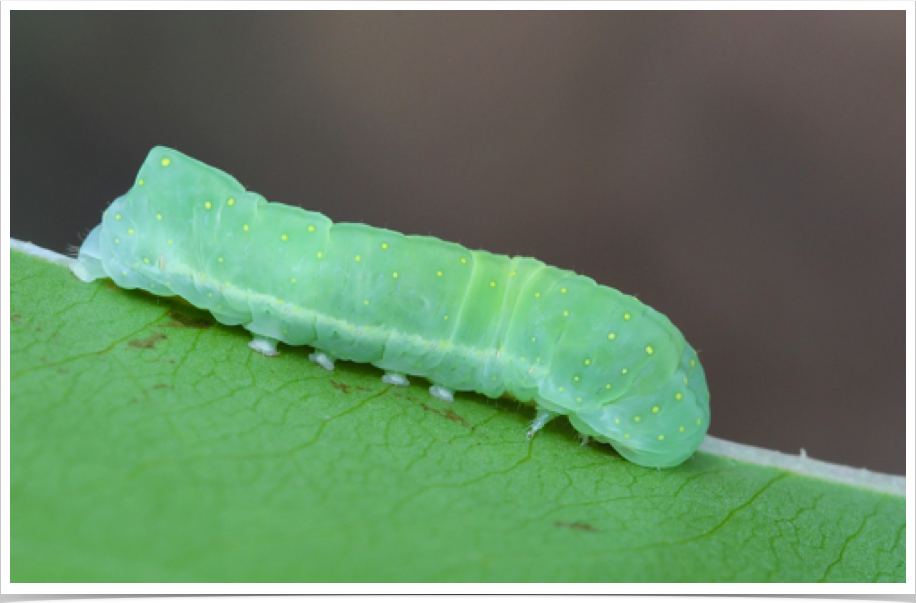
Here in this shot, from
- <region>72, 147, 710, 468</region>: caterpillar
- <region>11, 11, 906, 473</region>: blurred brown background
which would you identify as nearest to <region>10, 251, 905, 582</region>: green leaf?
<region>72, 147, 710, 468</region>: caterpillar

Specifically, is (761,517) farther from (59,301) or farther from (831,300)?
(831,300)

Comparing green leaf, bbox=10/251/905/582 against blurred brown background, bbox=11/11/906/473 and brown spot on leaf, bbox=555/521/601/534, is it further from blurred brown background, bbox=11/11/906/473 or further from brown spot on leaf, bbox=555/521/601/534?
blurred brown background, bbox=11/11/906/473

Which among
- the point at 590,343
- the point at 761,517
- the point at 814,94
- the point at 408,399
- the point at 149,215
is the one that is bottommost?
the point at 761,517

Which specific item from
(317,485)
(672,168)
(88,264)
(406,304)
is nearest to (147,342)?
(88,264)

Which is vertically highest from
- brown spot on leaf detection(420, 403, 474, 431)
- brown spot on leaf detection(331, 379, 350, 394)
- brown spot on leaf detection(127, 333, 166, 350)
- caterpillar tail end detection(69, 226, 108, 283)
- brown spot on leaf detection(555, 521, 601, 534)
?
caterpillar tail end detection(69, 226, 108, 283)

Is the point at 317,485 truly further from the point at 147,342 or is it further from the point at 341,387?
the point at 147,342

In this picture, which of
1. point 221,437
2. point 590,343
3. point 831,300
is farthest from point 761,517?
point 831,300

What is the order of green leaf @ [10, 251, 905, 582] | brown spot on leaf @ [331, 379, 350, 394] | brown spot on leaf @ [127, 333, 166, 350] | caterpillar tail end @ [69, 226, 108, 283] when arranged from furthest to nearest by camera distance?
caterpillar tail end @ [69, 226, 108, 283], brown spot on leaf @ [331, 379, 350, 394], brown spot on leaf @ [127, 333, 166, 350], green leaf @ [10, 251, 905, 582]
